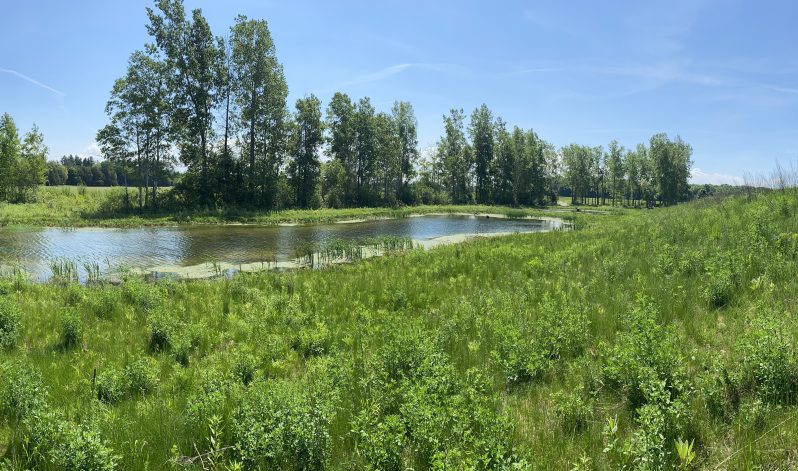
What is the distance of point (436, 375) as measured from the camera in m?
5.14

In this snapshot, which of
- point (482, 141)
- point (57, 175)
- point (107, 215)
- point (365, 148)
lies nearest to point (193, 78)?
point (107, 215)

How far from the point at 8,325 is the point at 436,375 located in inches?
345

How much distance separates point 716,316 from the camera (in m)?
6.78

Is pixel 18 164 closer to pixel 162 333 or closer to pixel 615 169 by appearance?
pixel 162 333

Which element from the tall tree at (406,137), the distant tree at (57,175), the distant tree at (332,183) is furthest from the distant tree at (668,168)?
the distant tree at (57,175)

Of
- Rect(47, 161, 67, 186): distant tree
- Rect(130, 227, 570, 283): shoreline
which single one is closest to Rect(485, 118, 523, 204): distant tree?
Rect(130, 227, 570, 283): shoreline

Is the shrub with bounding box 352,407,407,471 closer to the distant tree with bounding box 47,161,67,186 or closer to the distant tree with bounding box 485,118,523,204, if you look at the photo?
the distant tree with bounding box 485,118,523,204

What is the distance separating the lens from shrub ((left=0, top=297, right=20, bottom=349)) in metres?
7.78

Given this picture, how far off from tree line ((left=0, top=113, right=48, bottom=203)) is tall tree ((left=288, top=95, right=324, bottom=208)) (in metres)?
29.2

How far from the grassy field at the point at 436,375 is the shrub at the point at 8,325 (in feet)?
0.12

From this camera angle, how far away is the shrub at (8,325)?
306 inches

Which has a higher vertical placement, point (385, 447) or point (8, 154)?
point (8, 154)

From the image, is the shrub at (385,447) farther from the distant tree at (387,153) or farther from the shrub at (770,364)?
the distant tree at (387,153)

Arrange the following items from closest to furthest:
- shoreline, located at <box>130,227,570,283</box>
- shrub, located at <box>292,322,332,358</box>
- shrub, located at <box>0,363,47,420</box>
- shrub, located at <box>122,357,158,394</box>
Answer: shrub, located at <box>0,363,47,420</box> → shrub, located at <box>122,357,158,394</box> → shrub, located at <box>292,322,332,358</box> → shoreline, located at <box>130,227,570,283</box>
